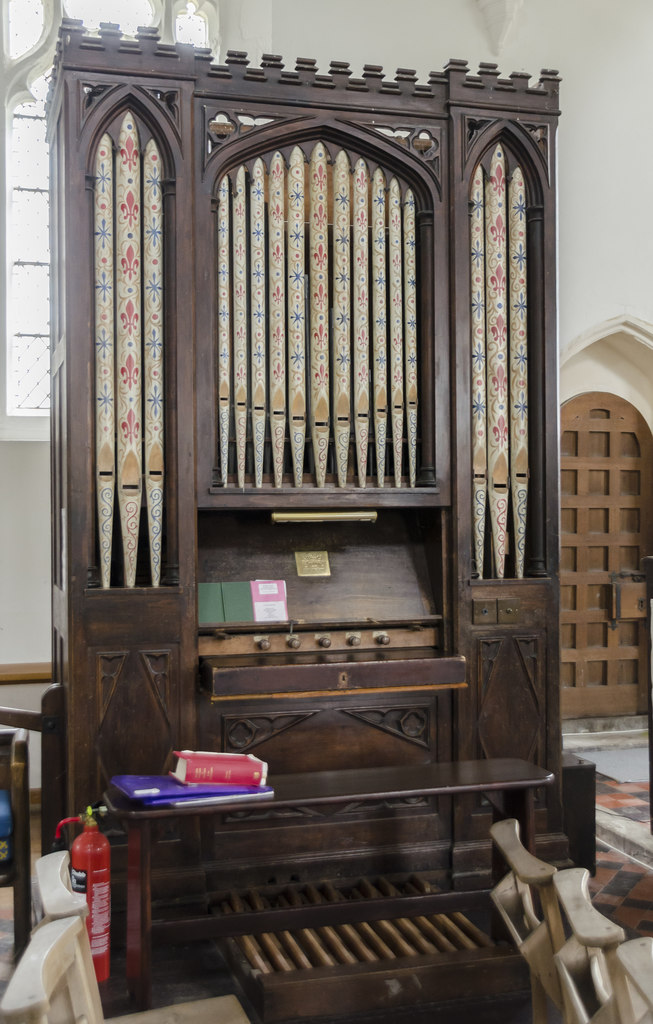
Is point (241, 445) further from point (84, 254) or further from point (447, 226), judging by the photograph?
point (447, 226)

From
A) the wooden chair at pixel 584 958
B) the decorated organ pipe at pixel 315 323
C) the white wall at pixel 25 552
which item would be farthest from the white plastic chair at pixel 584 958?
the white wall at pixel 25 552

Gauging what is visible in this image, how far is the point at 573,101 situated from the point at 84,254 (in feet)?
13.6

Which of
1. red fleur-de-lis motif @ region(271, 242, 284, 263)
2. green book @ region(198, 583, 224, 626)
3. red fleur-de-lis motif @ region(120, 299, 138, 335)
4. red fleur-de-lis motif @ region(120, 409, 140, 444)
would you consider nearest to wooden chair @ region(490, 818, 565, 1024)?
green book @ region(198, 583, 224, 626)

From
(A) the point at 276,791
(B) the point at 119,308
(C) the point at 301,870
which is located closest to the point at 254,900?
(C) the point at 301,870

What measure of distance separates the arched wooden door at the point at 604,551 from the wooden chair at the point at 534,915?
4931mm

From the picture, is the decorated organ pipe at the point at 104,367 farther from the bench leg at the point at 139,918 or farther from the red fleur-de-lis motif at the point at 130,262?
the bench leg at the point at 139,918

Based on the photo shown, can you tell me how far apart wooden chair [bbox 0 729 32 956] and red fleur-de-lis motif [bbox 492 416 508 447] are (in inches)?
95.2

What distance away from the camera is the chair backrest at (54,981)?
1485 mm

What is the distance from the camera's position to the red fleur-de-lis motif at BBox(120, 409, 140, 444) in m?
4.26

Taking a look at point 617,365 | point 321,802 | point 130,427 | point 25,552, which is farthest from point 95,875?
point 617,365

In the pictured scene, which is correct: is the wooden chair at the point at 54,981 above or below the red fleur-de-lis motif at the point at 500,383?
below

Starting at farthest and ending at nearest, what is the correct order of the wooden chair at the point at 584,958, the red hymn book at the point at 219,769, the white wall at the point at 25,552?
the white wall at the point at 25,552
the red hymn book at the point at 219,769
the wooden chair at the point at 584,958

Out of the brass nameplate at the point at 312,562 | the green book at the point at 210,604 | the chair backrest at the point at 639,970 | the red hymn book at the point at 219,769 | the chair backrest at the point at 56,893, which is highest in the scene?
the brass nameplate at the point at 312,562

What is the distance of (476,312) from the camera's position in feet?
15.4
